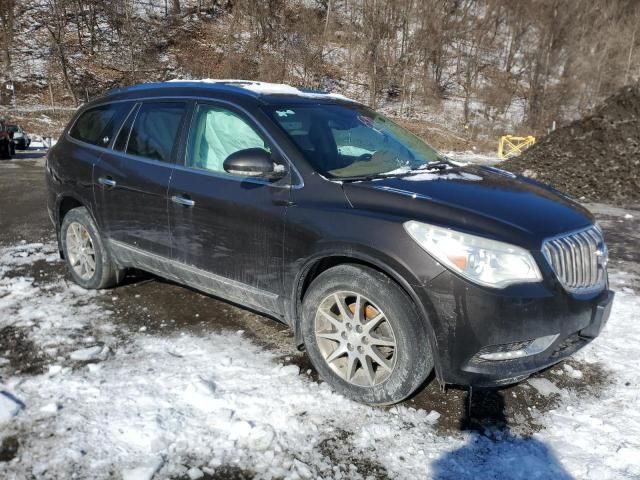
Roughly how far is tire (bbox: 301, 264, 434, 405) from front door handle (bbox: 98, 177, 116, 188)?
2.16 meters

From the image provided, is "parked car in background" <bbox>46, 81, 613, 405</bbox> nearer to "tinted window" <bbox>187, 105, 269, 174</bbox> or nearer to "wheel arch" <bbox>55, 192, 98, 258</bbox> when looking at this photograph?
"tinted window" <bbox>187, 105, 269, 174</bbox>

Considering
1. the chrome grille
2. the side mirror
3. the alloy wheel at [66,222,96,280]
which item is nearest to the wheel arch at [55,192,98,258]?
the alloy wheel at [66,222,96,280]

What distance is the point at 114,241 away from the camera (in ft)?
14.8

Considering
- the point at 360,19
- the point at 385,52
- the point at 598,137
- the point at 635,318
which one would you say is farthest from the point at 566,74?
the point at 635,318

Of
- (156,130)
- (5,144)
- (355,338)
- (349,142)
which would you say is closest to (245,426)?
(355,338)

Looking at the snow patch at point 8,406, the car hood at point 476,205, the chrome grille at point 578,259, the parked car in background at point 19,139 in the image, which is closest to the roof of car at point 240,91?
the car hood at point 476,205

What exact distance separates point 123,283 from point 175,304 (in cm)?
79

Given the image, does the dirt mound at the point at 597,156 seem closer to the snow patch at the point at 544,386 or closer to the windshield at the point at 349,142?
the windshield at the point at 349,142

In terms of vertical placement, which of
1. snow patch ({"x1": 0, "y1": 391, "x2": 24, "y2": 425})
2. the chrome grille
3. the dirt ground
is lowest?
snow patch ({"x1": 0, "y1": 391, "x2": 24, "y2": 425})

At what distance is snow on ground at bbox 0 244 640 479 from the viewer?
8.39 feet

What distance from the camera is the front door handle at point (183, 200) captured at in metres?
3.71

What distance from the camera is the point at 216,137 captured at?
3.80 meters

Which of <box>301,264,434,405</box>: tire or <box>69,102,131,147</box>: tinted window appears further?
<box>69,102,131,147</box>: tinted window

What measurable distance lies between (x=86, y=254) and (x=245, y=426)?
2.82m
